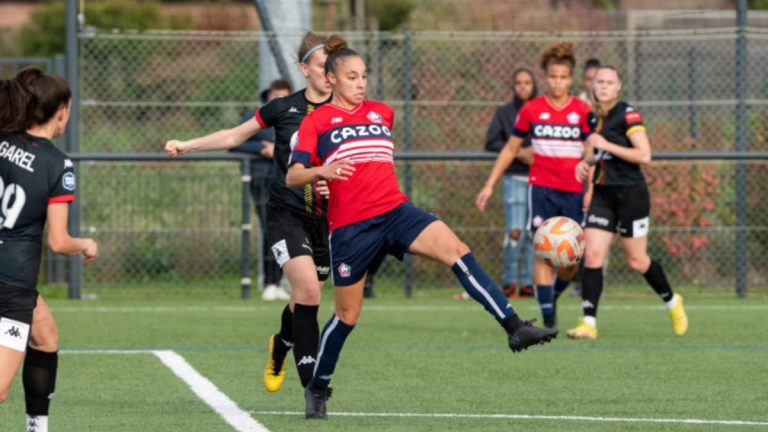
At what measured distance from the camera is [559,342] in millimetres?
11656

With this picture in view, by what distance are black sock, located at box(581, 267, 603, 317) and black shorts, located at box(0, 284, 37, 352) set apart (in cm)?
615

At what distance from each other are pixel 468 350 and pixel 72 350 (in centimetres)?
275

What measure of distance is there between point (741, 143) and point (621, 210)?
167 inches

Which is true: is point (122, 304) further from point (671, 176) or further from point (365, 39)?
point (671, 176)

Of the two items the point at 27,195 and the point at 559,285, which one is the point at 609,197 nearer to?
the point at 559,285

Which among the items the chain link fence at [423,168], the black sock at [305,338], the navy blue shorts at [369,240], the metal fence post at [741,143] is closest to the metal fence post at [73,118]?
the chain link fence at [423,168]

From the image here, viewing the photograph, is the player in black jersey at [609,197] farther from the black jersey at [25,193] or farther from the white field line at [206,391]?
the black jersey at [25,193]

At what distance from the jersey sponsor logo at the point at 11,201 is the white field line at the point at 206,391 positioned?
170cm

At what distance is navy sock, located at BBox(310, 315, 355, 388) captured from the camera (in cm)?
799

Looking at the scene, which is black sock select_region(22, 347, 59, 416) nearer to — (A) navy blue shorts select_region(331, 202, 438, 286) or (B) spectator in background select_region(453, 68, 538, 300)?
(A) navy blue shorts select_region(331, 202, 438, 286)

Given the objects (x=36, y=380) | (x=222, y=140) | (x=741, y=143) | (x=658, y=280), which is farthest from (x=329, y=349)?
(x=741, y=143)

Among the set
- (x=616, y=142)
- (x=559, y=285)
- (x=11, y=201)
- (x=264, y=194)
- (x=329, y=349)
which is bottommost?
(x=559, y=285)

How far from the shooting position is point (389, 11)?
36969 millimetres

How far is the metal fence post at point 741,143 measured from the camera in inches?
621
